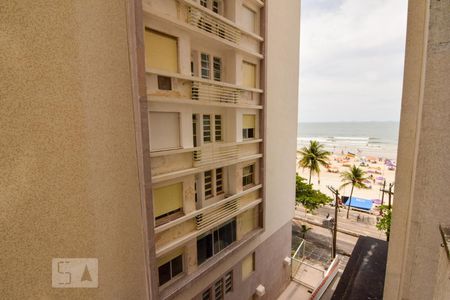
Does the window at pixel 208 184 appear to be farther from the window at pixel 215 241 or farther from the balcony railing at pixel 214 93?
the balcony railing at pixel 214 93

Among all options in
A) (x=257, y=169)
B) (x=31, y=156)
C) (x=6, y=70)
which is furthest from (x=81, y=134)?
(x=257, y=169)

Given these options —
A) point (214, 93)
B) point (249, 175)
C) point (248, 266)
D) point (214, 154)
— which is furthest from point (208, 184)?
point (248, 266)

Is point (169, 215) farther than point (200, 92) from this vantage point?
No

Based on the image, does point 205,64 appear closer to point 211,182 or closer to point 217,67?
point 217,67

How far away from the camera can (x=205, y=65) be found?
9.05m

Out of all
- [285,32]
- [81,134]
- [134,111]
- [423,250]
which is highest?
[285,32]

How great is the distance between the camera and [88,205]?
418 centimetres

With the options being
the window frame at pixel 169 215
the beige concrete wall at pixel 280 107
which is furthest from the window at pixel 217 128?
the window frame at pixel 169 215

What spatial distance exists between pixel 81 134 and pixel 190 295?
298 inches

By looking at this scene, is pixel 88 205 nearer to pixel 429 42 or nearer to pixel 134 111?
pixel 134 111

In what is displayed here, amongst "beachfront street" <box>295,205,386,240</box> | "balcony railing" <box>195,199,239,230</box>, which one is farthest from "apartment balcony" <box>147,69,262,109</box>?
"beachfront street" <box>295,205,386,240</box>

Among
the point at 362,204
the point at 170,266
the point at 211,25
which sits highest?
the point at 211,25

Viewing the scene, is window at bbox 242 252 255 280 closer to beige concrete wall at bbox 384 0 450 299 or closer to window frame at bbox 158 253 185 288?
window frame at bbox 158 253 185 288

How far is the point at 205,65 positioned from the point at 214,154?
396cm
